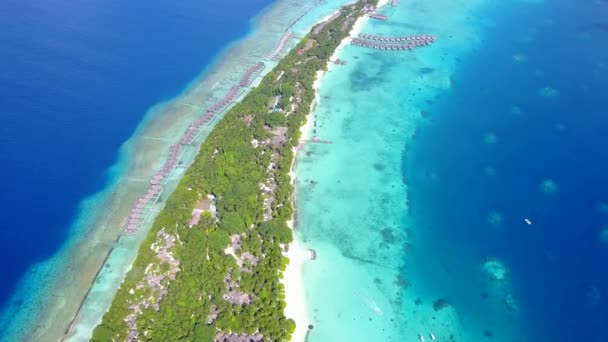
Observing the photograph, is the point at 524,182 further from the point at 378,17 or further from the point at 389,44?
the point at 378,17

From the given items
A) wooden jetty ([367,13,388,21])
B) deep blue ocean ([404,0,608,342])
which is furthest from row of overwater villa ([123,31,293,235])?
deep blue ocean ([404,0,608,342])

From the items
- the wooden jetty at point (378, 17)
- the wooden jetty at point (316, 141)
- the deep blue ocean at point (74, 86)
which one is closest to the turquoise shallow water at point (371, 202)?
the wooden jetty at point (316, 141)

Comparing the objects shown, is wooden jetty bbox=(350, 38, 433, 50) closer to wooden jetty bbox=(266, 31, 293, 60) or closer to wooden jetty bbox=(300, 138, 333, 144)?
wooden jetty bbox=(266, 31, 293, 60)

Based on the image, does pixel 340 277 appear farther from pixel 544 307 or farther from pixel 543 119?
pixel 543 119

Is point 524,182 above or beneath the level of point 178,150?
beneath

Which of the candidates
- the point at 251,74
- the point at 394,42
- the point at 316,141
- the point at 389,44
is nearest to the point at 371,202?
the point at 316,141

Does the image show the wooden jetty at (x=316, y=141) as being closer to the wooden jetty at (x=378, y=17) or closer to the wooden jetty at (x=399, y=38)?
the wooden jetty at (x=399, y=38)
